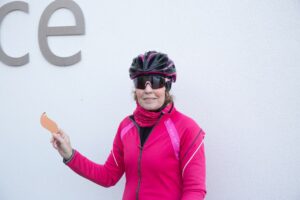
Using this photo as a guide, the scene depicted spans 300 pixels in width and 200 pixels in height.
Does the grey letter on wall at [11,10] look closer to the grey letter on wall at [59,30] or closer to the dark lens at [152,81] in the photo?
the grey letter on wall at [59,30]

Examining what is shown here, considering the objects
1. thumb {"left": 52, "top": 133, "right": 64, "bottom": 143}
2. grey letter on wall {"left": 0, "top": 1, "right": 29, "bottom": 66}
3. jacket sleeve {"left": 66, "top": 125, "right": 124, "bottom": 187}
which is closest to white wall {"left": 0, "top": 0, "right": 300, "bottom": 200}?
grey letter on wall {"left": 0, "top": 1, "right": 29, "bottom": 66}

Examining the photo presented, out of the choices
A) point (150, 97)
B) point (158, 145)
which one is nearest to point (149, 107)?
point (150, 97)

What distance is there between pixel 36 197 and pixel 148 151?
134 centimetres

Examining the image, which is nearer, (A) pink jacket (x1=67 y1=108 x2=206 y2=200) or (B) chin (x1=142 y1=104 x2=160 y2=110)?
(A) pink jacket (x1=67 y1=108 x2=206 y2=200)

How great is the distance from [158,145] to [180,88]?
0.60 m

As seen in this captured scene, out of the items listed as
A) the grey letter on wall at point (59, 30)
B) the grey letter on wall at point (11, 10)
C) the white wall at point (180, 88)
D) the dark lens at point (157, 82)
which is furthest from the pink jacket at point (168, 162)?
the grey letter on wall at point (11, 10)

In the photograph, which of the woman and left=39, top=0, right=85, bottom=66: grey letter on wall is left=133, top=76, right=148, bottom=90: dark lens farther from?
left=39, top=0, right=85, bottom=66: grey letter on wall

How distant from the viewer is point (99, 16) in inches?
80.0

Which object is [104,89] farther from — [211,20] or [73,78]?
[211,20]

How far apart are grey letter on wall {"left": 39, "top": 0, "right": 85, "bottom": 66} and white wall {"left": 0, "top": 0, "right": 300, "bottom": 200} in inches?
1.8

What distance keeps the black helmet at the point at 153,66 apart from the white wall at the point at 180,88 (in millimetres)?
414

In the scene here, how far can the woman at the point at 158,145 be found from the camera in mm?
1391

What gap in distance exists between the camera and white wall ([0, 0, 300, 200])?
176 centimetres

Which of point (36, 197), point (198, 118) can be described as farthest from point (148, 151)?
point (36, 197)
